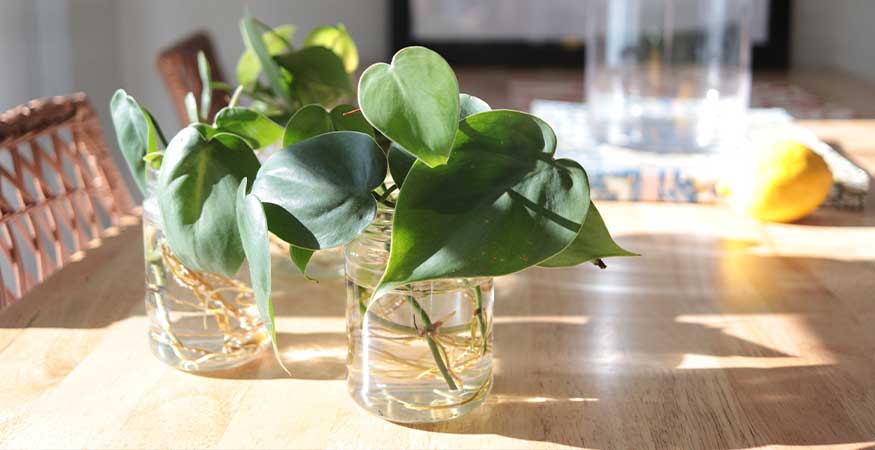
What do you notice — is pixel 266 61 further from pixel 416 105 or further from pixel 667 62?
pixel 667 62

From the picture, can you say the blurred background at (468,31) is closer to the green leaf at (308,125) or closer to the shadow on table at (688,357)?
the shadow on table at (688,357)

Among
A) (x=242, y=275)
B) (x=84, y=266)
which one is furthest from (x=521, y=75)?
(x=242, y=275)

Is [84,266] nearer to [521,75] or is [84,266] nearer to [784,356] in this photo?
[784,356]

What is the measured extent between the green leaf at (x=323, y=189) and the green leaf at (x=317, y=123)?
5 cm

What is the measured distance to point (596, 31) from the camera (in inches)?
69.1

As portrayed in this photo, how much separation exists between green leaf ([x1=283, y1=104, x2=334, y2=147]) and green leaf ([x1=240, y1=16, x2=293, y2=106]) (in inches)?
9.0

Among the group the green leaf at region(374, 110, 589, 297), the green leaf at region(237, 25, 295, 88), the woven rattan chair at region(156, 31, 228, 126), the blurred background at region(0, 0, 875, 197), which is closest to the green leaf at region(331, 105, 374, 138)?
the green leaf at region(374, 110, 589, 297)

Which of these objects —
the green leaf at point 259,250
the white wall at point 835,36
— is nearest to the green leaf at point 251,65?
the green leaf at point 259,250

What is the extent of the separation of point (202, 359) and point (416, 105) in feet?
0.98

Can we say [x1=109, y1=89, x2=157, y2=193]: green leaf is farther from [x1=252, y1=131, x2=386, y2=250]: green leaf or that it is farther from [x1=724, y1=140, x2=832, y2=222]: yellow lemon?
[x1=724, y1=140, x2=832, y2=222]: yellow lemon

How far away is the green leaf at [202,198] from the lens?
588 millimetres

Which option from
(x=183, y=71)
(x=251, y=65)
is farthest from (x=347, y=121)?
(x=183, y=71)

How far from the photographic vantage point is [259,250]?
52cm

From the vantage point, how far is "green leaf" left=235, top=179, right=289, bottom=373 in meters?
0.52
